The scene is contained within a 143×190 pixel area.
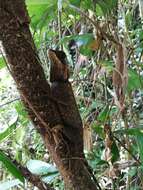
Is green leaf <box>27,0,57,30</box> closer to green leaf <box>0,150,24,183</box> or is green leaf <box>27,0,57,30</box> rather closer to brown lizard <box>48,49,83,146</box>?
brown lizard <box>48,49,83,146</box>

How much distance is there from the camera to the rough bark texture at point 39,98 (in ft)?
1.60

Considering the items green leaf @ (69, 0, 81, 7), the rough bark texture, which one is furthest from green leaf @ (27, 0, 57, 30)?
the rough bark texture

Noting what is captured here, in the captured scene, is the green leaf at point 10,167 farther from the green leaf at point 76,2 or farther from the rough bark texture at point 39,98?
the green leaf at point 76,2

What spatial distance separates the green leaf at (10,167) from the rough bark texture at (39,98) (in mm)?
55

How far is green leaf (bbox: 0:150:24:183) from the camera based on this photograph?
508 millimetres

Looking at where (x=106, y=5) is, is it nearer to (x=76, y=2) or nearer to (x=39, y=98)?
(x=76, y=2)

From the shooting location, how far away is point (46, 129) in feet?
1.71

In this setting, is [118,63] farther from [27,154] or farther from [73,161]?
[27,154]

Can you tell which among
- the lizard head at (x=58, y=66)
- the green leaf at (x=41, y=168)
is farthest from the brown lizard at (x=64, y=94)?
the green leaf at (x=41, y=168)

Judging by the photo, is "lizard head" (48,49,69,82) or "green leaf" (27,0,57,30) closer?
"lizard head" (48,49,69,82)

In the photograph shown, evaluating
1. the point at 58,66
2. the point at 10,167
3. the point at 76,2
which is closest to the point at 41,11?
the point at 76,2

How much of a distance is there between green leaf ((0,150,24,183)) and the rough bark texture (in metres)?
0.05

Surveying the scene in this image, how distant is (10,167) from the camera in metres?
0.52

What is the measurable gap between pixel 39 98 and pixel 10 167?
104mm
